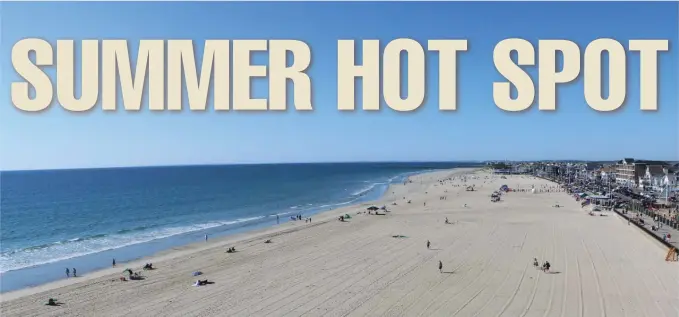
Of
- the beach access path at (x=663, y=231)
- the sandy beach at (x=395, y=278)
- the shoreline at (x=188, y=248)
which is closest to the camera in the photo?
the sandy beach at (x=395, y=278)

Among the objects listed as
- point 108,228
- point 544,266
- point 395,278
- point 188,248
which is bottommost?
point 108,228

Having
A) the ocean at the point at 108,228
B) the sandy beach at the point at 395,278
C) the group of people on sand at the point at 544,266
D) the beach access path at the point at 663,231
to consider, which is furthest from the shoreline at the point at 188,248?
the beach access path at the point at 663,231

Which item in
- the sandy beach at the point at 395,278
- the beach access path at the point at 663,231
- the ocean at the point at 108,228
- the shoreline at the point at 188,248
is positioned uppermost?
the beach access path at the point at 663,231

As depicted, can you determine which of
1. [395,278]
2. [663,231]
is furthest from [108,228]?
[663,231]

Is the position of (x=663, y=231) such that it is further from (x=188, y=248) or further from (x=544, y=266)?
(x=188, y=248)

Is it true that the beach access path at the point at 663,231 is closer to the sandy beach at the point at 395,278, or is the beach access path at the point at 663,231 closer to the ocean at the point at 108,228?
the sandy beach at the point at 395,278

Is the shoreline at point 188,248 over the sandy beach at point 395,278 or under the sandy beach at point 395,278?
under

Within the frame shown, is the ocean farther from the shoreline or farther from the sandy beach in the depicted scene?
the sandy beach

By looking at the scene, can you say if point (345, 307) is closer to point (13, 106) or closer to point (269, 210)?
point (13, 106)

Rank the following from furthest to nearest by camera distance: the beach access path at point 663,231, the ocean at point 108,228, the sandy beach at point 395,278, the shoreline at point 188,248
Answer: the ocean at point 108,228 < the beach access path at point 663,231 < the shoreline at point 188,248 < the sandy beach at point 395,278
